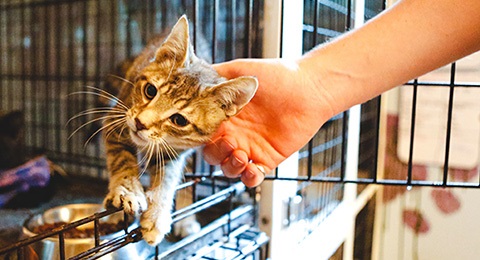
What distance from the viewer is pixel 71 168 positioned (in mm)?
1660

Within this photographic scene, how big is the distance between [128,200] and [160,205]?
9cm

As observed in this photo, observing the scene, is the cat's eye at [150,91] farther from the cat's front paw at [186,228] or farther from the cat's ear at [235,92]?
the cat's front paw at [186,228]

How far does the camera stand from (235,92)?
2.49 feet

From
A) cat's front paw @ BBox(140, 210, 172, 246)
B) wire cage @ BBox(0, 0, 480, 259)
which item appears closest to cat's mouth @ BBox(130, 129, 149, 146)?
cat's front paw @ BBox(140, 210, 172, 246)

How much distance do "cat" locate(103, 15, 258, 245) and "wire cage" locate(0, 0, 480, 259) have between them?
19 centimetres

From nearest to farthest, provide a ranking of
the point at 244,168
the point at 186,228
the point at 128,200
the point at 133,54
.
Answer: the point at 128,200
the point at 244,168
the point at 186,228
the point at 133,54

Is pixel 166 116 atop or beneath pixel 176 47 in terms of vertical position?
beneath

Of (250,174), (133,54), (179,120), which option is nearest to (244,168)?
(250,174)

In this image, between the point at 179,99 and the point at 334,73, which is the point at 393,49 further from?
the point at 179,99

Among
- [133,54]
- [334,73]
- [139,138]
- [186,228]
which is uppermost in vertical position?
[133,54]

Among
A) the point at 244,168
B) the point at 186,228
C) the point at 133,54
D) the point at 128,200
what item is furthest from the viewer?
the point at 133,54

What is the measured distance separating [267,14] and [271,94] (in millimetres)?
329

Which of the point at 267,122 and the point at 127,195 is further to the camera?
the point at 267,122

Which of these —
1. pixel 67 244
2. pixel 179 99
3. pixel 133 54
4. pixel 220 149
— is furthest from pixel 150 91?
pixel 133 54
